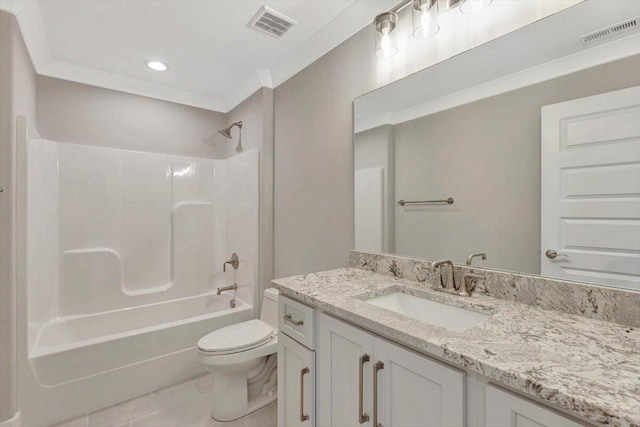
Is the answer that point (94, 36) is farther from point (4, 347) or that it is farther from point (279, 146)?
point (4, 347)

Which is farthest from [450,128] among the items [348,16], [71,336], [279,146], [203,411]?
[71,336]

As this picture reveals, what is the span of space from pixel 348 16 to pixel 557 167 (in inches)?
53.7

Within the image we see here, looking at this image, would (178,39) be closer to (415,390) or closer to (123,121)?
(123,121)

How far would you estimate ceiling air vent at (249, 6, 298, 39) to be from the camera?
5.63 feet

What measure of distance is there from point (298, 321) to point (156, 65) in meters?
2.34

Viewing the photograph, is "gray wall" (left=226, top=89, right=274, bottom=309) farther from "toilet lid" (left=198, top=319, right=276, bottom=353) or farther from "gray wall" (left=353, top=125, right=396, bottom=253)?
"gray wall" (left=353, top=125, right=396, bottom=253)

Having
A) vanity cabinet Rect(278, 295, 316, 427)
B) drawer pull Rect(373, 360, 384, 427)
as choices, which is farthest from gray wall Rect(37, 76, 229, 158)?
drawer pull Rect(373, 360, 384, 427)

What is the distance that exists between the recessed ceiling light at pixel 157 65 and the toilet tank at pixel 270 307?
1984 millimetres

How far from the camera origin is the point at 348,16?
67.3 inches

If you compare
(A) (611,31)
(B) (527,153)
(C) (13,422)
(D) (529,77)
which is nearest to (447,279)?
(B) (527,153)

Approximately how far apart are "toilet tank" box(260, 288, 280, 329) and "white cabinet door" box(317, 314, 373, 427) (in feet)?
3.37

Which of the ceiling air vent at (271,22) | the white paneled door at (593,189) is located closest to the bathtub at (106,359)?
the ceiling air vent at (271,22)

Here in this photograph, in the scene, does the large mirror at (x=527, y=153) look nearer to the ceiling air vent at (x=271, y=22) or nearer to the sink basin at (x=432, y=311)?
the sink basin at (x=432, y=311)

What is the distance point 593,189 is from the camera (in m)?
0.97
